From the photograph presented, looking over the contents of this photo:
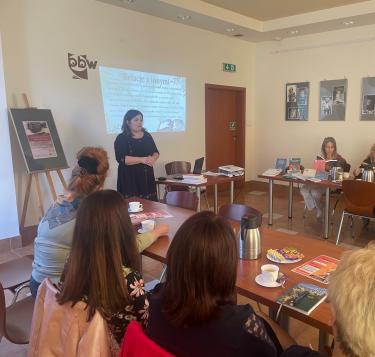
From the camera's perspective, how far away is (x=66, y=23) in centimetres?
434

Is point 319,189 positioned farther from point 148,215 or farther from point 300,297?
point 300,297

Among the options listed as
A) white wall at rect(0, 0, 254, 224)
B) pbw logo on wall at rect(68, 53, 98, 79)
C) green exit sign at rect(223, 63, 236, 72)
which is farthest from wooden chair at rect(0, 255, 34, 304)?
green exit sign at rect(223, 63, 236, 72)

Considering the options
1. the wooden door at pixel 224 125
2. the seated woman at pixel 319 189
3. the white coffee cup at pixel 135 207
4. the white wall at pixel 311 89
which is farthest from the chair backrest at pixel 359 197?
the wooden door at pixel 224 125

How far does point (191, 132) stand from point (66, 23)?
253 cm

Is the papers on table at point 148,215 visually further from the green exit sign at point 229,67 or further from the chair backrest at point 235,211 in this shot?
the green exit sign at point 229,67

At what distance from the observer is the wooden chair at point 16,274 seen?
2061 mm

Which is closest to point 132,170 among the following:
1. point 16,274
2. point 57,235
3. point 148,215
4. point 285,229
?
point 148,215

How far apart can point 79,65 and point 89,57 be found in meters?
0.19

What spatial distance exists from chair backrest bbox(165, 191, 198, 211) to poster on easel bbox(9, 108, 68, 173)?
63.3 inches

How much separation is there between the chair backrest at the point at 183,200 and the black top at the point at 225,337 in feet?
6.25

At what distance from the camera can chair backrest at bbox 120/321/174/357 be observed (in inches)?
39.8

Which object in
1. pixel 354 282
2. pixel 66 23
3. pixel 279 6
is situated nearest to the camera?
pixel 354 282

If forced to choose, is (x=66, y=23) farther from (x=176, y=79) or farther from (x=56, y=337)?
(x=56, y=337)

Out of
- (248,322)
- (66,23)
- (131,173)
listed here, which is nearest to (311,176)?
(131,173)
